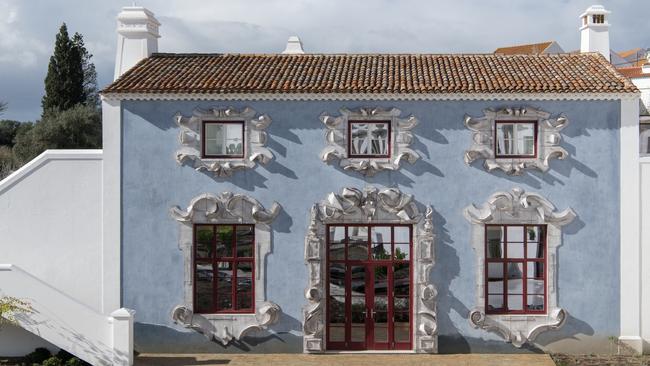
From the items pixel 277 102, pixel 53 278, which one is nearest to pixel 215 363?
pixel 53 278

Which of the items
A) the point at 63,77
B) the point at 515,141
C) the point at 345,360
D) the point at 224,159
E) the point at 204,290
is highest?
the point at 63,77

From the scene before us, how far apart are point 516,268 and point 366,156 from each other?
433 centimetres

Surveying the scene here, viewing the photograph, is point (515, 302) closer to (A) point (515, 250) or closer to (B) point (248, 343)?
(A) point (515, 250)

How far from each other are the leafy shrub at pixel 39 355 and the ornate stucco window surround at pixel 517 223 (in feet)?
31.6

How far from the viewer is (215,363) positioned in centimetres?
1861

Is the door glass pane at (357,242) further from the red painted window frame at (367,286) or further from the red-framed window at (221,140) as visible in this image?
the red-framed window at (221,140)

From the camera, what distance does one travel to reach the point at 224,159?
19516mm

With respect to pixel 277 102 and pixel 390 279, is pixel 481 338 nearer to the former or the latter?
pixel 390 279

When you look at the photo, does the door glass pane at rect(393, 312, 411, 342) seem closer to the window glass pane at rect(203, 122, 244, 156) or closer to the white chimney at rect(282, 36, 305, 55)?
the window glass pane at rect(203, 122, 244, 156)

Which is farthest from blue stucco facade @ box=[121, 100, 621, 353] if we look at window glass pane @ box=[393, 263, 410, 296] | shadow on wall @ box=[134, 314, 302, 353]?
window glass pane @ box=[393, 263, 410, 296]

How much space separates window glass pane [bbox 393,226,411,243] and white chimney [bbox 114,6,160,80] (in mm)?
8125

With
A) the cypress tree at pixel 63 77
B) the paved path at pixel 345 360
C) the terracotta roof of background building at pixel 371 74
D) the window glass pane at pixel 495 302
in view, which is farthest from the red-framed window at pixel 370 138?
the cypress tree at pixel 63 77

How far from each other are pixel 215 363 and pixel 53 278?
440cm

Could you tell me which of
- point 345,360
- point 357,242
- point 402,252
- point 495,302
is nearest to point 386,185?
point 357,242
